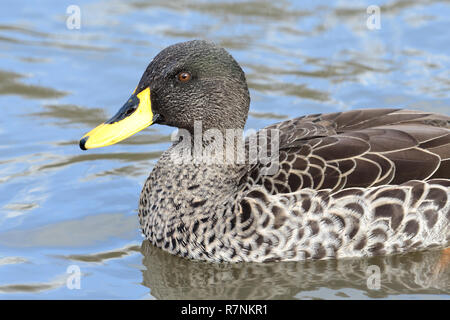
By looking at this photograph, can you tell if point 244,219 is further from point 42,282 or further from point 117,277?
point 42,282

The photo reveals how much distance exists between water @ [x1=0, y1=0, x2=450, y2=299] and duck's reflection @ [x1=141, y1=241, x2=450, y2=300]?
1 centimetres

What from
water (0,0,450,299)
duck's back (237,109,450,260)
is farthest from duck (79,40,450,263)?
water (0,0,450,299)

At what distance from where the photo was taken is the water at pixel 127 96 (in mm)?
7438

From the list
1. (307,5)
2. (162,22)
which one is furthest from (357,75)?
(162,22)

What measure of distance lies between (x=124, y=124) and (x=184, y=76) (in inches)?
26.6

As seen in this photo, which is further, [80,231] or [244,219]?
[80,231]

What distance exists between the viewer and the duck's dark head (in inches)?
296

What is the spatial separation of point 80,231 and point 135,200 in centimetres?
83

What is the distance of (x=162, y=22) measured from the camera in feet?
42.8

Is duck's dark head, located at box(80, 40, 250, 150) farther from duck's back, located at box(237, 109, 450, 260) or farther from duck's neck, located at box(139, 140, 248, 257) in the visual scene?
duck's back, located at box(237, 109, 450, 260)

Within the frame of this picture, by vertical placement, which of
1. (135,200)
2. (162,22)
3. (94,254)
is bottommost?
(94,254)

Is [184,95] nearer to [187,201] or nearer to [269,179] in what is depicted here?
[187,201]

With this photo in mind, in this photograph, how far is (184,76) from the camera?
7609 millimetres
